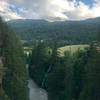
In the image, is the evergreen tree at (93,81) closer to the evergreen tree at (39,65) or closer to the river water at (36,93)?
the river water at (36,93)

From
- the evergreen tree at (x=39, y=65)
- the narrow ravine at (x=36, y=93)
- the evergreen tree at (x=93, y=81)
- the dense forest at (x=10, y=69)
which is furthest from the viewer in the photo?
the evergreen tree at (x=39, y=65)

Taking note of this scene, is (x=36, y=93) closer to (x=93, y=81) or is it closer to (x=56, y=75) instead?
(x=56, y=75)

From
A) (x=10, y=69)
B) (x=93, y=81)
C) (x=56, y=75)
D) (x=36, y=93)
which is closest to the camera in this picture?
(x=93, y=81)

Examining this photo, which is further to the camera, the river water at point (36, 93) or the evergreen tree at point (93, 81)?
the river water at point (36, 93)

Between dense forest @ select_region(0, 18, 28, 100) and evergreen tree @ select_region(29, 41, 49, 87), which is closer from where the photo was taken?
dense forest @ select_region(0, 18, 28, 100)

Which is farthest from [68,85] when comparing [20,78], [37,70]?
[37,70]

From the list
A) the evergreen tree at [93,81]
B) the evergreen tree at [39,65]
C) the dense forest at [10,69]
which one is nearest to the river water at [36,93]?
the evergreen tree at [39,65]

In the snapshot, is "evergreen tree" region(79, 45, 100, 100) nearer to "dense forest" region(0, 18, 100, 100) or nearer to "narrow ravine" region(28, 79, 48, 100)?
"dense forest" region(0, 18, 100, 100)

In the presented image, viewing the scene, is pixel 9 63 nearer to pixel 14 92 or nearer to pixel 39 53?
pixel 14 92

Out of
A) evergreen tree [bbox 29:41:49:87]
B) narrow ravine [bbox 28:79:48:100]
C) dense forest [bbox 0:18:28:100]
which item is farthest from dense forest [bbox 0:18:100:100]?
evergreen tree [bbox 29:41:49:87]

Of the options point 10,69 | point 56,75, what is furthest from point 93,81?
point 56,75

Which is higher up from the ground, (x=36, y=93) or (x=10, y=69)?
(x=10, y=69)
